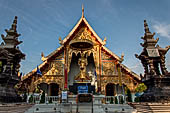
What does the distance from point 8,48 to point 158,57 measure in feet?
26.8

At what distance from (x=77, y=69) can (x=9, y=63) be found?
33.1 feet

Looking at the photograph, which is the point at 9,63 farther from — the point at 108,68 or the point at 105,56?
the point at 105,56

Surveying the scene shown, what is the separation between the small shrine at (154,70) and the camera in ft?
19.4

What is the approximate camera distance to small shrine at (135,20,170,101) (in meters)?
5.92

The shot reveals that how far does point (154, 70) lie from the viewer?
6684mm

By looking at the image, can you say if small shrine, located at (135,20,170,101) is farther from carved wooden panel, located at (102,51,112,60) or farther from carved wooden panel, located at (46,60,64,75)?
carved wooden panel, located at (46,60,64,75)

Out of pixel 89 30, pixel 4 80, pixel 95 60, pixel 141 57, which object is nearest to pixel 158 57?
pixel 141 57

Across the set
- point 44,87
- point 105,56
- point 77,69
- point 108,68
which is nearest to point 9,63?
point 44,87

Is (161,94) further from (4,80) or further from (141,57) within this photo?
(4,80)

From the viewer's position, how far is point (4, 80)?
20.6 ft

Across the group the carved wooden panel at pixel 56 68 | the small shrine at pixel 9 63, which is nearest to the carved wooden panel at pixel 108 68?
the carved wooden panel at pixel 56 68

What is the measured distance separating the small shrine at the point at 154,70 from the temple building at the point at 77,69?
6672 mm

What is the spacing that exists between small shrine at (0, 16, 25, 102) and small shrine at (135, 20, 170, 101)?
671 cm

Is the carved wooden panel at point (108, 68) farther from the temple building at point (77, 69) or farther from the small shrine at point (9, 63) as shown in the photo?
the small shrine at point (9, 63)
